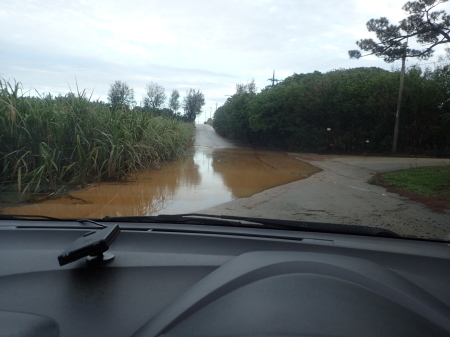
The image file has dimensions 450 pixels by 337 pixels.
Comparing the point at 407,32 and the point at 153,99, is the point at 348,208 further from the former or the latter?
the point at 153,99

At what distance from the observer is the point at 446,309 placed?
211 cm

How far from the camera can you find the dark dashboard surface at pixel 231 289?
189cm

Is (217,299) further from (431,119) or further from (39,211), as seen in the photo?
(431,119)

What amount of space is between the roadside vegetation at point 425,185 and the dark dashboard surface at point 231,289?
3.46m

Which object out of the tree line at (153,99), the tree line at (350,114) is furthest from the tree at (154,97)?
the tree line at (350,114)

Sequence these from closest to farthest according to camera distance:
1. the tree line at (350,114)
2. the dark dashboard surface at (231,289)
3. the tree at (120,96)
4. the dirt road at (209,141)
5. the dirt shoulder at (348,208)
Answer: the dark dashboard surface at (231,289), the dirt shoulder at (348,208), the tree at (120,96), the tree line at (350,114), the dirt road at (209,141)

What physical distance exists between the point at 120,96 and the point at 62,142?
2.79m

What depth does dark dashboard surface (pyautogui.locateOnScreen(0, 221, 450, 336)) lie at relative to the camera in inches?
74.4

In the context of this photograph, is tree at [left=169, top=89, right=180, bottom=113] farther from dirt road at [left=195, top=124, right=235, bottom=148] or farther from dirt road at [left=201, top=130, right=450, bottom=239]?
dirt road at [left=195, top=124, right=235, bottom=148]

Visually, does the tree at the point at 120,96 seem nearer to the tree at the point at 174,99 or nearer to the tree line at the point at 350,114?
the tree at the point at 174,99

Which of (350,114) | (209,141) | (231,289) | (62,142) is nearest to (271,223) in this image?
(231,289)

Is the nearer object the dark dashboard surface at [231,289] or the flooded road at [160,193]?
the dark dashboard surface at [231,289]

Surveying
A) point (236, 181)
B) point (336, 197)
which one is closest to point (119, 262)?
point (336, 197)

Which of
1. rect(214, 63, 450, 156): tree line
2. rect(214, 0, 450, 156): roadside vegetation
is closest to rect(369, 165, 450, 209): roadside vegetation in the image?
rect(214, 0, 450, 156): roadside vegetation
